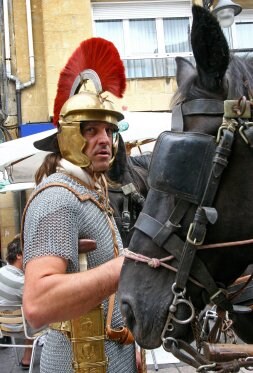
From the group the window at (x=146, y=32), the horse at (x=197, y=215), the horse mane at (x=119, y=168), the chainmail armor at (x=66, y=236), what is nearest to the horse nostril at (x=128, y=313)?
the horse at (x=197, y=215)

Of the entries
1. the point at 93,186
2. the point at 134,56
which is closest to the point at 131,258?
the point at 93,186

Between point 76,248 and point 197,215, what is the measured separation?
610 mm

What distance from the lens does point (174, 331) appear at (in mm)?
1674

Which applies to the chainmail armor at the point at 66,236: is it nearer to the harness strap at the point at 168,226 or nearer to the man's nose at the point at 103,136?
the man's nose at the point at 103,136

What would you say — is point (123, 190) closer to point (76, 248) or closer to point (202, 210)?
point (76, 248)

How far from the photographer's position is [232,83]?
1.72 meters

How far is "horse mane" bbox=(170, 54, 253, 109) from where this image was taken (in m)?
1.71

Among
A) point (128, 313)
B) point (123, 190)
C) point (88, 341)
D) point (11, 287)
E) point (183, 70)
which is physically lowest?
point (11, 287)

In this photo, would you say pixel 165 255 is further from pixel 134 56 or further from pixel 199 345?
pixel 134 56

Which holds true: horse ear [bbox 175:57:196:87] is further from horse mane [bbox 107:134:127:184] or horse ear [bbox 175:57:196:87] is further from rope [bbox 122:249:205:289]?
horse mane [bbox 107:134:127:184]

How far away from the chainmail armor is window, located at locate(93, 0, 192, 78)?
8.72 m

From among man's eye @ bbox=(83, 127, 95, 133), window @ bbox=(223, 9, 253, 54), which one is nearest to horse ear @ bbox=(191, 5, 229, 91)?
man's eye @ bbox=(83, 127, 95, 133)

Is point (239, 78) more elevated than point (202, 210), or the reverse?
point (239, 78)

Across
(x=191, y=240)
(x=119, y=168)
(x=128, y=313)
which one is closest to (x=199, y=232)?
(x=191, y=240)
